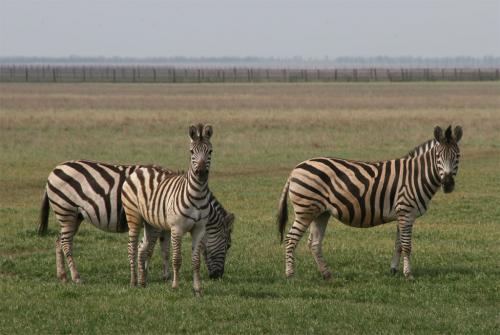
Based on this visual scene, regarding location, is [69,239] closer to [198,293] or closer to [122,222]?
[122,222]

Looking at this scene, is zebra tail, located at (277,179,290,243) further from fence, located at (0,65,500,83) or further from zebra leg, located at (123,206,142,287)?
fence, located at (0,65,500,83)

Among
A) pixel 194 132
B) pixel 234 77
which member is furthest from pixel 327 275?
pixel 234 77

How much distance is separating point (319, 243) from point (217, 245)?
1524 mm

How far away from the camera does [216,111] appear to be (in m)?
53.7

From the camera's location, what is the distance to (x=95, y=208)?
12758mm

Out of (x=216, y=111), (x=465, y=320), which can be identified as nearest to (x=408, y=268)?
(x=465, y=320)

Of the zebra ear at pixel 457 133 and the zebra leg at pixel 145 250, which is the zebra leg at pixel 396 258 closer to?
the zebra ear at pixel 457 133

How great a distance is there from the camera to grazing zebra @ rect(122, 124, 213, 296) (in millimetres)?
11172

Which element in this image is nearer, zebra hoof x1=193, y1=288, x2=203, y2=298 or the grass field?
the grass field

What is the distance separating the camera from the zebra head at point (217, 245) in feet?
42.4

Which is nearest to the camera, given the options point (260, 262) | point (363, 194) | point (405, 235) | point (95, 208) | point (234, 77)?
point (95, 208)

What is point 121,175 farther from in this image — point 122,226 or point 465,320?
point 465,320

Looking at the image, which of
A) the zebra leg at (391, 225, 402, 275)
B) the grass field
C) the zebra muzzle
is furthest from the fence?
the zebra muzzle

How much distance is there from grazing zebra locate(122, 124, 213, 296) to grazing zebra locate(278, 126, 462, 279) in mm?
1998
